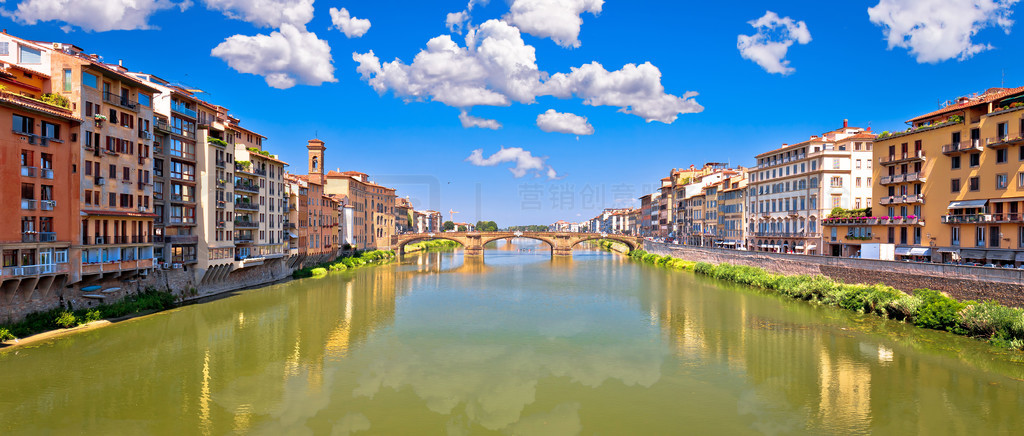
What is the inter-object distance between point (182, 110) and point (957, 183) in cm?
5115

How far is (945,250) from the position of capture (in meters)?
35.4

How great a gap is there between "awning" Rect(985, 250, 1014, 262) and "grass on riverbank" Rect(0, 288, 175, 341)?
50.6 metres

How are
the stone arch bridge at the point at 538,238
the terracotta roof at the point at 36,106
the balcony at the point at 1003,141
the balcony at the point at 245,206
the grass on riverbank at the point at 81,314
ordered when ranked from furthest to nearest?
the stone arch bridge at the point at 538,238, the balcony at the point at 245,206, the balcony at the point at 1003,141, the grass on riverbank at the point at 81,314, the terracotta roof at the point at 36,106

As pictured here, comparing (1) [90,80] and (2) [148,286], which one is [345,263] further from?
(1) [90,80]

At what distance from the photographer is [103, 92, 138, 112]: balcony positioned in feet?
93.8

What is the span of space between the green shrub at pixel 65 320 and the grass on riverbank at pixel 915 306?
143 feet

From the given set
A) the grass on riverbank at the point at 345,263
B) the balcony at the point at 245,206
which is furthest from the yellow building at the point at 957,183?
the grass on riverbank at the point at 345,263

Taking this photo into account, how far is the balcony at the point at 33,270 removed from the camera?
76.1ft

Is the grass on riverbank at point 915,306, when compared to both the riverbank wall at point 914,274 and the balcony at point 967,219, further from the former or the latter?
the balcony at point 967,219

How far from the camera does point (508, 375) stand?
72.6 ft

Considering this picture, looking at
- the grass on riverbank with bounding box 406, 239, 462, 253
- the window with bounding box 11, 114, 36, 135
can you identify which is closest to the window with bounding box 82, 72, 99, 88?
the window with bounding box 11, 114, 36, 135

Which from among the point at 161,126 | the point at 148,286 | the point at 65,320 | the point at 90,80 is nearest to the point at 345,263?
the point at 148,286

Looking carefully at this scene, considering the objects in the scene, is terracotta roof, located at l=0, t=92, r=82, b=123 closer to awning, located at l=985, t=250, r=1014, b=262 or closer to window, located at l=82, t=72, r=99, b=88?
window, located at l=82, t=72, r=99, b=88

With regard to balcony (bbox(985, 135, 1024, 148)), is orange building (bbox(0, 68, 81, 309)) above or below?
below
